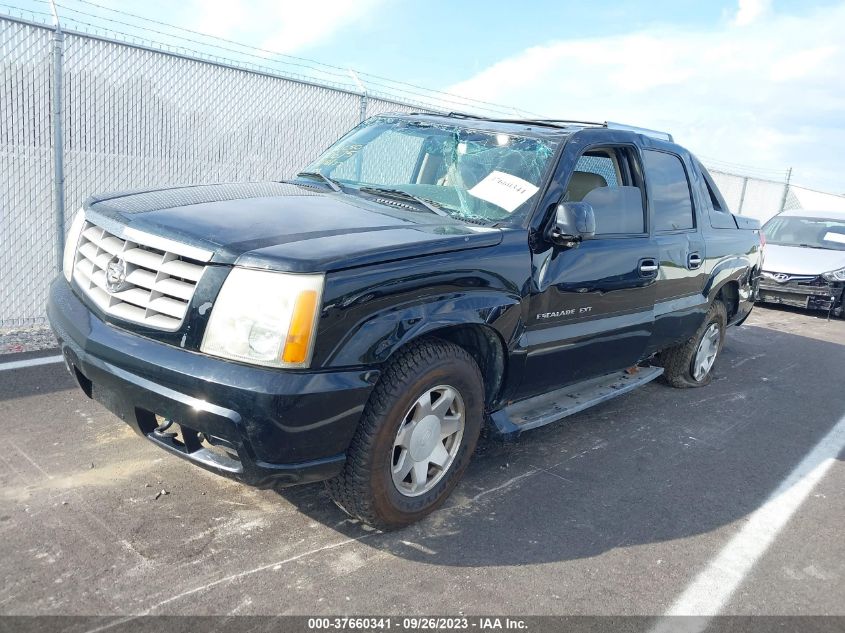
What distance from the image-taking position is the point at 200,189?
11.9 feet

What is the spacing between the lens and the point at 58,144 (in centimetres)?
611

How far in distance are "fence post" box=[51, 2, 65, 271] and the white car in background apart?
8.95 meters

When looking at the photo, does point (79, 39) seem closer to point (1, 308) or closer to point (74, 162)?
point (74, 162)

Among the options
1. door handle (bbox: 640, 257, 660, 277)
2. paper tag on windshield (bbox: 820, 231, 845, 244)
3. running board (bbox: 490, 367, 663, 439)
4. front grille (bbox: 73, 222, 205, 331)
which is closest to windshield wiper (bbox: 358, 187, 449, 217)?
running board (bbox: 490, 367, 663, 439)

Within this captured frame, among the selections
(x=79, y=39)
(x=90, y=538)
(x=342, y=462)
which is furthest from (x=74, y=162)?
(x=342, y=462)

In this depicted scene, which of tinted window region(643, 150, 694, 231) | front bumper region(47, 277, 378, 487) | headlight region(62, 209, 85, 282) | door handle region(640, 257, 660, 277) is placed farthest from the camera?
tinted window region(643, 150, 694, 231)

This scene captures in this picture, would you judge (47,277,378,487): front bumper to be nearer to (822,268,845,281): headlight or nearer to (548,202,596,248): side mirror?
(548,202,596,248): side mirror

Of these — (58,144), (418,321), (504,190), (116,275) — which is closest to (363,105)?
(58,144)

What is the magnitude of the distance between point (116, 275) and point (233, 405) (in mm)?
877

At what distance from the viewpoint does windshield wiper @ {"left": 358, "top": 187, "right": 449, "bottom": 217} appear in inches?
143

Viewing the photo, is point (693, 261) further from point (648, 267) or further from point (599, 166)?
point (599, 166)

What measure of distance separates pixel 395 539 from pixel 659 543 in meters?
1.26

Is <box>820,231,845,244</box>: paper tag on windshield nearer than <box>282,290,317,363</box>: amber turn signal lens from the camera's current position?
No

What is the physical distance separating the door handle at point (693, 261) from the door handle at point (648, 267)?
0.59m
